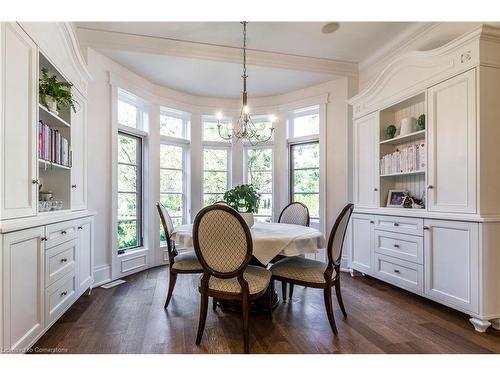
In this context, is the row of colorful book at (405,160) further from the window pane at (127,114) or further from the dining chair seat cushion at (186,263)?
the window pane at (127,114)

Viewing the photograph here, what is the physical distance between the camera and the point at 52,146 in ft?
7.25

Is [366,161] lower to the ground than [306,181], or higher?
higher

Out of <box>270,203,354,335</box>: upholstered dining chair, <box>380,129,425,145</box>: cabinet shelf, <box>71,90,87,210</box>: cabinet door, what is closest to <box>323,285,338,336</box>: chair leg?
<box>270,203,354,335</box>: upholstered dining chair

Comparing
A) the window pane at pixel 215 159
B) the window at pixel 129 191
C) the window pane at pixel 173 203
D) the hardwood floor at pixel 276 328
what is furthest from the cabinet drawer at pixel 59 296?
the window pane at pixel 215 159

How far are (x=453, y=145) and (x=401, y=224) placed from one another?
2.96 ft

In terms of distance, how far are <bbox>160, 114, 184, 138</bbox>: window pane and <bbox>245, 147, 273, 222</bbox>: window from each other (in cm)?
115

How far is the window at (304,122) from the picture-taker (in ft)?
14.0

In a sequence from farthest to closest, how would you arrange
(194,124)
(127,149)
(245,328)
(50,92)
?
(194,124) < (127,149) < (50,92) < (245,328)

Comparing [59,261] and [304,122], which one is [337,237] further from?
[304,122]

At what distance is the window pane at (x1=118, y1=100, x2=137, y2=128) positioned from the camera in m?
3.62

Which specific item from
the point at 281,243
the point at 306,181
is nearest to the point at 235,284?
the point at 281,243

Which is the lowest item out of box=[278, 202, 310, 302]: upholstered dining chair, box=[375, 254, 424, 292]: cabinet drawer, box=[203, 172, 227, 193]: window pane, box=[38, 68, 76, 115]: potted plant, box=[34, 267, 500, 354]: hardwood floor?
box=[34, 267, 500, 354]: hardwood floor

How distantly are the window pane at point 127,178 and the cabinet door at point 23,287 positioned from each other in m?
1.86

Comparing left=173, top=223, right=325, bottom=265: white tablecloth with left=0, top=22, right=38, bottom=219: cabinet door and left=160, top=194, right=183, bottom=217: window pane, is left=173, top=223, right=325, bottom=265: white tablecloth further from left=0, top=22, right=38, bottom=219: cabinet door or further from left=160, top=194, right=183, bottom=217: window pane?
left=160, top=194, right=183, bottom=217: window pane
